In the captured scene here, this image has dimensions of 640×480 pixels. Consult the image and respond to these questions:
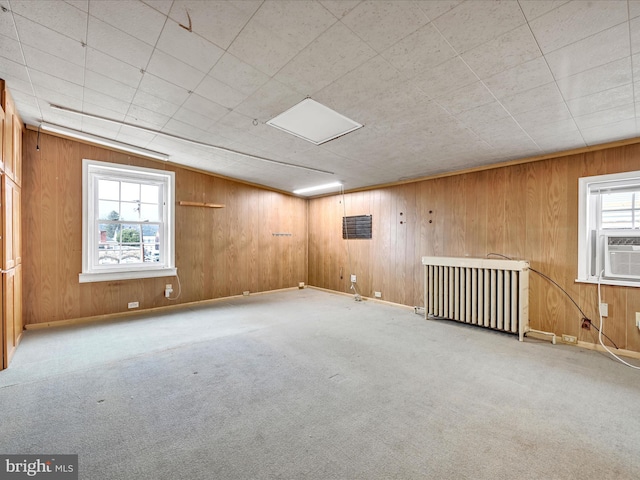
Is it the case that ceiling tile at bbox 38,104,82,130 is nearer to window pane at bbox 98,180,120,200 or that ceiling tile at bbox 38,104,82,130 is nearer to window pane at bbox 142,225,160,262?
window pane at bbox 98,180,120,200

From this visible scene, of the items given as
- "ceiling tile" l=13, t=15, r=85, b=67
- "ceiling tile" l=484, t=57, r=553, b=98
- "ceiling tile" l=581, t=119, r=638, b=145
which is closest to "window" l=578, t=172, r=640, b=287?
"ceiling tile" l=581, t=119, r=638, b=145

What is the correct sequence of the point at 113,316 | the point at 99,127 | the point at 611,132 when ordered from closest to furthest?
the point at 611,132 → the point at 99,127 → the point at 113,316

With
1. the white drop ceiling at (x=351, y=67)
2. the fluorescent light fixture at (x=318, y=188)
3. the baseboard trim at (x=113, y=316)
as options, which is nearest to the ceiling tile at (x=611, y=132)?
the white drop ceiling at (x=351, y=67)

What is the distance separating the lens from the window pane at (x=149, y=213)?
14.7 feet

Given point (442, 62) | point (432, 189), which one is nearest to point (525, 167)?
point (432, 189)

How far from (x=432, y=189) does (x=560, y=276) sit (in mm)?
2013

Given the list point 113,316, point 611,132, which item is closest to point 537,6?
point 611,132

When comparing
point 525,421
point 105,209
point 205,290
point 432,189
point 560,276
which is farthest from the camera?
point 205,290

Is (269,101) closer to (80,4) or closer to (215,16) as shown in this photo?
(215,16)

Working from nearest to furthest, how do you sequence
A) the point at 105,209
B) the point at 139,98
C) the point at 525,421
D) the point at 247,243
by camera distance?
the point at 525,421
the point at 139,98
the point at 105,209
the point at 247,243

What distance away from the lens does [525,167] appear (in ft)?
11.6

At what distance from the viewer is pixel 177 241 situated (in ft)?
15.7

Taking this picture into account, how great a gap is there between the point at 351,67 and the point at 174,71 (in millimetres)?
1345

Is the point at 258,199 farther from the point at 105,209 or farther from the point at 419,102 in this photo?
the point at 419,102
